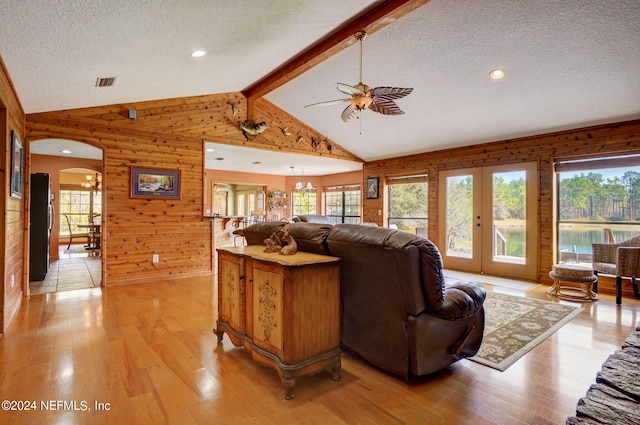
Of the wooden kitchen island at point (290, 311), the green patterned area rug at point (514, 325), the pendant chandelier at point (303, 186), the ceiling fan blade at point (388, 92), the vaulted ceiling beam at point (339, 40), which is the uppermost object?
the vaulted ceiling beam at point (339, 40)

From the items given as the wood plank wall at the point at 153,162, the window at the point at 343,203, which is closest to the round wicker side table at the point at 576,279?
the wood plank wall at the point at 153,162

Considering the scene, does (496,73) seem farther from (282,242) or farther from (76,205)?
(76,205)

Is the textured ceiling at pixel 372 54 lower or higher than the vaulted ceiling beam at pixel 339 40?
lower

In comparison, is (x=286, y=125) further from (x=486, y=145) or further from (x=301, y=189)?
(x=301, y=189)

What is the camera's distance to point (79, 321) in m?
3.37

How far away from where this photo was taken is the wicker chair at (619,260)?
392cm

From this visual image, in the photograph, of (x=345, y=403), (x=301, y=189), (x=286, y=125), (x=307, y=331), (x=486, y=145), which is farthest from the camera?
(x=301, y=189)

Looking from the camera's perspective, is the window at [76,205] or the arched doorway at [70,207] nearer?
the arched doorway at [70,207]

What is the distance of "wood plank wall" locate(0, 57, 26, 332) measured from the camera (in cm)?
308

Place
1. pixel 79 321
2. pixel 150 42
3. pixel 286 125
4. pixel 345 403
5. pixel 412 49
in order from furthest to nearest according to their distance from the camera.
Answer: pixel 286 125, pixel 412 49, pixel 79 321, pixel 150 42, pixel 345 403

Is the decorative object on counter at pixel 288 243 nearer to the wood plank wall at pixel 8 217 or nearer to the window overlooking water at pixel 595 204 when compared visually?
the wood plank wall at pixel 8 217

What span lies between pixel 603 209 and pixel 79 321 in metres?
7.01

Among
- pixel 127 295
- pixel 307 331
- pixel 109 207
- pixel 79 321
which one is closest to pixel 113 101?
pixel 109 207

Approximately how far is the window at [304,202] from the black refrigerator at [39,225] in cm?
718
